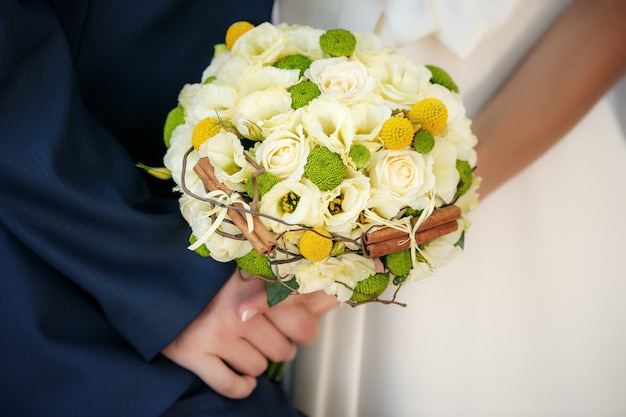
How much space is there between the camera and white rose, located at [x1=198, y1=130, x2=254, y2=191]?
648 mm

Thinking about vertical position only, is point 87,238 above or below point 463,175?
below

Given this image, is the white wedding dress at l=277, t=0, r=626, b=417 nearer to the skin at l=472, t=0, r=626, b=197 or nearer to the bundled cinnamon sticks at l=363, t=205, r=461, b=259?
the skin at l=472, t=0, r=626, b=197

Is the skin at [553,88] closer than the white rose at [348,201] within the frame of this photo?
No

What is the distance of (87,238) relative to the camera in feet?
2.79

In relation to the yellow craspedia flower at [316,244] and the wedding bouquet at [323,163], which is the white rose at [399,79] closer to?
the wedding bouquet at [323,163]

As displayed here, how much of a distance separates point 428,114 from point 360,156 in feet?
0.33

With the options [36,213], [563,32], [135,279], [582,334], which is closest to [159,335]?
[135,279]

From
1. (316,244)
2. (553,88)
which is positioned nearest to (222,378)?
(316,244)

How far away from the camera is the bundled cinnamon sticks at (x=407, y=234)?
67 centimetres

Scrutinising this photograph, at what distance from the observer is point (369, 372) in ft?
3.63

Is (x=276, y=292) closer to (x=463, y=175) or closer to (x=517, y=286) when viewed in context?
(x=463, y=175)

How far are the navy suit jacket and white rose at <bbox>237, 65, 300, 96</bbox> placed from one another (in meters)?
0.29

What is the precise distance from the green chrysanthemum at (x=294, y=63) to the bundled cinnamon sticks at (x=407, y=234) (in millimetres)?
224

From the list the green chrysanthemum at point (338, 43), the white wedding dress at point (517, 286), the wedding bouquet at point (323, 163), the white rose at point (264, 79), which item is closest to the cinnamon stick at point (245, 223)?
the wedding bouquet at point (323, 163)
